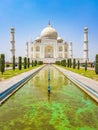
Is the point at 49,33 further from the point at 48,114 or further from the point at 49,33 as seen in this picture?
the point at 48,114

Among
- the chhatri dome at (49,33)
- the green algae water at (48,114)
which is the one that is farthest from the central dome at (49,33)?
the green algae water at (48,114)

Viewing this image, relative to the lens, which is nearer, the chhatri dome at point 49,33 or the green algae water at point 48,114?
the green algae water at point 48,114

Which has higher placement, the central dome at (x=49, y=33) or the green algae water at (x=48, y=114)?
the central dome at (x=49, y=33)

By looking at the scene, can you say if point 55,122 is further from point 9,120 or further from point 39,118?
point 9,120

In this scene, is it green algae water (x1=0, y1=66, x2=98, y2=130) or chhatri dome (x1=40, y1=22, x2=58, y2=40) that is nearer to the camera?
green algae water (x1=0, y1=66, x2=98, y2=130)

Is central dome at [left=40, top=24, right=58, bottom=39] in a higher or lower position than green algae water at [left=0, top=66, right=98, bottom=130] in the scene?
higher

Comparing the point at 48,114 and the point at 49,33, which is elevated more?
the point at 49,33

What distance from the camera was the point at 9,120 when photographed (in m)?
3.35

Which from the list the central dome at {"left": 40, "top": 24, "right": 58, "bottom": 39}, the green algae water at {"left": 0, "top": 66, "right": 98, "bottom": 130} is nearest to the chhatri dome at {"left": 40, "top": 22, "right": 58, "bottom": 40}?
the central dome at {"left": 40, "top": 24, "right": 58, "bottom": 39}

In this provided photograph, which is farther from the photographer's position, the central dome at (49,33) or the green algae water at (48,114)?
the central dome at (49,33)

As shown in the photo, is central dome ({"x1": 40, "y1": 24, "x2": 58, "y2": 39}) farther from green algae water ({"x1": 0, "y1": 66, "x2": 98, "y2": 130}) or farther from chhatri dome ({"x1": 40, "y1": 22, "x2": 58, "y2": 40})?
green algae water ({"x1": 0, "y1": 66, "x2": 98, "y2": 130})

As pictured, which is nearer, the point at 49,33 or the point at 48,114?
the point at 48,114

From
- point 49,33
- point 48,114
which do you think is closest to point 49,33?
point 49,33

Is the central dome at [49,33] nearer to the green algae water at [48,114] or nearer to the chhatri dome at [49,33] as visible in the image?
the chhatri dome at [49,33]
